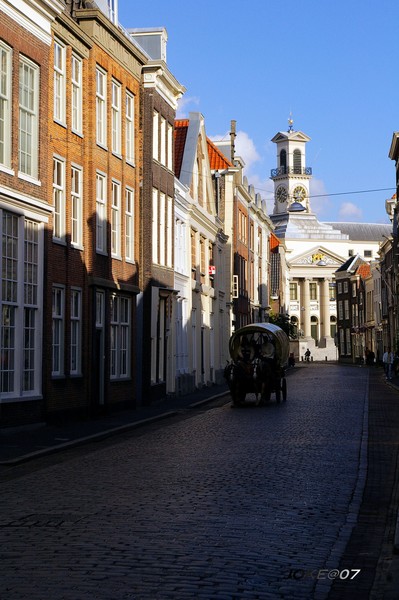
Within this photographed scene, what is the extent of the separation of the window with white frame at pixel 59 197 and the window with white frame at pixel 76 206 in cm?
83

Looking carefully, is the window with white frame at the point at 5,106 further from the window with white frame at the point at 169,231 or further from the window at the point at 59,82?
the window with white frame at the point at 169,231

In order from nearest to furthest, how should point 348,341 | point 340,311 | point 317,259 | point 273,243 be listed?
1. point 273,243
2. point 348,341
3. point 340,311
4. point 317,259

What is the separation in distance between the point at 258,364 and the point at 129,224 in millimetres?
6055

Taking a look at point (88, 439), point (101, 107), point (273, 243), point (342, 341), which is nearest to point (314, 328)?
point (342, 341)

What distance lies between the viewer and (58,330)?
85.4ft

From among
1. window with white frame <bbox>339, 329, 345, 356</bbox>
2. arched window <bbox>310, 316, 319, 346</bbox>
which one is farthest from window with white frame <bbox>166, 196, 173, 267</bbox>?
arched window <bbox>310, 316, 319, 346</bbox>

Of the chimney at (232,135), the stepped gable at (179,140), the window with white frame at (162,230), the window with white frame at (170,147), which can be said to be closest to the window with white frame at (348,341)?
the chimney at (232,135)

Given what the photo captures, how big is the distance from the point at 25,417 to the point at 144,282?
37.5ft

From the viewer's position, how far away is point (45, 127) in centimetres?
2458

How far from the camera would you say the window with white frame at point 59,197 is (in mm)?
25797

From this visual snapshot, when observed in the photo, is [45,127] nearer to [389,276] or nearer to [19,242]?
[19,242]

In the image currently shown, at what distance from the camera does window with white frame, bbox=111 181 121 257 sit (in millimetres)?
30769

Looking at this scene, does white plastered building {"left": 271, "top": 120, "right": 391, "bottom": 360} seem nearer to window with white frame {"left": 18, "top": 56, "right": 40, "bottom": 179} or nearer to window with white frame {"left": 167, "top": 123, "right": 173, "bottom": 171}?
window with white frame {"left": 167, "top": 123, "right": 173, "bottom": 171}

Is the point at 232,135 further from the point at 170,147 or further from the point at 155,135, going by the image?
the point at 155,135
